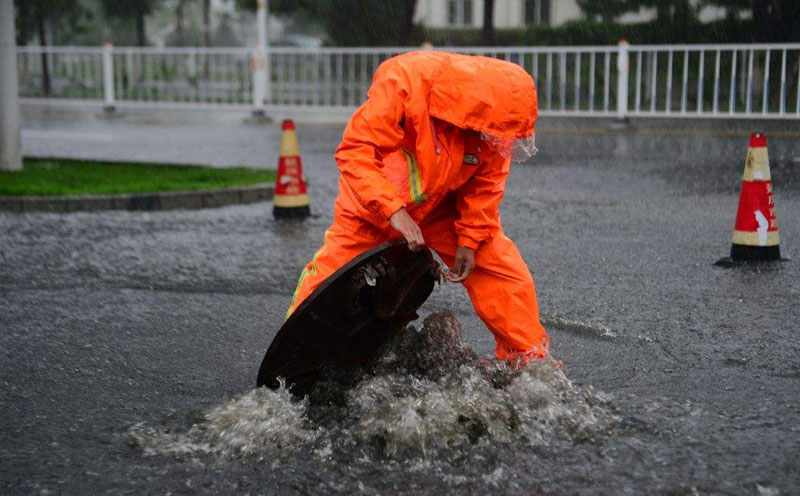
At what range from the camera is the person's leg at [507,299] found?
421 cm

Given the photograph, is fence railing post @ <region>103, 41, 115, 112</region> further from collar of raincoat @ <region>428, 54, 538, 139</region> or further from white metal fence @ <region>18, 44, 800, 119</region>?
collar of raincoat @ <region>428, 54, 538, 139</region>

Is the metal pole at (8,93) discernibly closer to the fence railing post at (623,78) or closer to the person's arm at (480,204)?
the person's arm at (480,204)

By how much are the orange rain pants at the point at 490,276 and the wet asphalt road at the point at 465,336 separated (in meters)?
0.34

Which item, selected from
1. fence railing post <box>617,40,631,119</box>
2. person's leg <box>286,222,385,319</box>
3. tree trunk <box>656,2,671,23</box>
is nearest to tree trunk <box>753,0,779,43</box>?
fence railing post <box>617,40,631,119</box>

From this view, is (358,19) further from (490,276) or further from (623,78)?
(490,276)

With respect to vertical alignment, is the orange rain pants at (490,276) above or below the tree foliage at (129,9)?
below

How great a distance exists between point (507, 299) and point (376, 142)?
82 cm

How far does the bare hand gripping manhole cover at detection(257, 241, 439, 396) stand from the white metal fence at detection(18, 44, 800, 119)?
12078mm

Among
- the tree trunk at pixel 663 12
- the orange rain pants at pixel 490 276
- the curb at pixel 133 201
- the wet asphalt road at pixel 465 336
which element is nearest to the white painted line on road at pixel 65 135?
the wet asphalt road at pixel 465 336

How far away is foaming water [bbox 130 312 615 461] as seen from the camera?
3.63 metres

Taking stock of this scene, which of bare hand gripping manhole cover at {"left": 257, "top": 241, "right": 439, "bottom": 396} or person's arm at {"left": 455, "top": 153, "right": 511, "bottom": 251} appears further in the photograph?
person's arm at {"left": 455, "top": 153, "right": 511, "bottom": 251}

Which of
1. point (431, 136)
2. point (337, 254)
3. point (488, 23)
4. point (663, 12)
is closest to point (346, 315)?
point (337, 254)

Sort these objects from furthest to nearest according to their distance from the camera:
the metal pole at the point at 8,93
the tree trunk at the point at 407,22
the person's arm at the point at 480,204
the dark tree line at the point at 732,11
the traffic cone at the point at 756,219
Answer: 1. the tree trunk at the point at 407,22
2. the dark tree line at the point at 732,11
3. the metal pole at the point at 8,93
4. the traffic cone at the point at 756,219
5. the person's arm at the point at 480,204

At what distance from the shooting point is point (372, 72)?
19.6 metres
